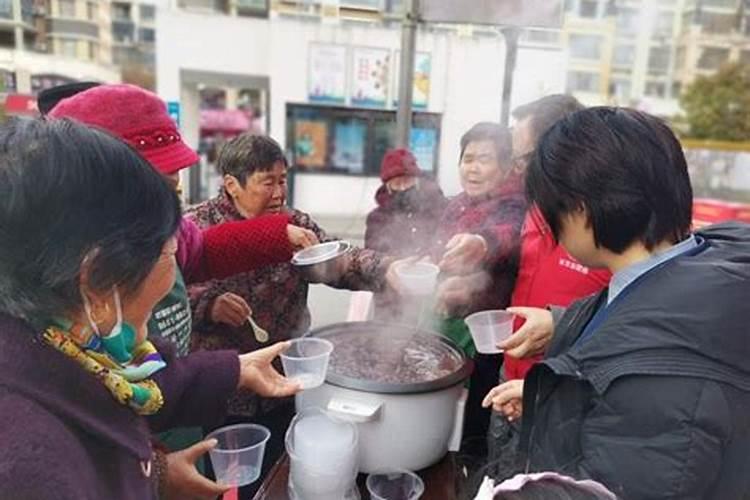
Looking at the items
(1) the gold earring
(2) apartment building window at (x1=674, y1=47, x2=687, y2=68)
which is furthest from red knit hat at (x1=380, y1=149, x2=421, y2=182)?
(2) apartment building window at (x1=674, y1=47, x2=687, y2=68)

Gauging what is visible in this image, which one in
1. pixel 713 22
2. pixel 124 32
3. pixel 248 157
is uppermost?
pixel 713 22

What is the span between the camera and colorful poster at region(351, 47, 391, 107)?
9141 mm

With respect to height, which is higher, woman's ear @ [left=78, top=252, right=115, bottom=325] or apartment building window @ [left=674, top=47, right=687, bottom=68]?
apartment building window @ [left=674, top=47, right=687, bottom=68]

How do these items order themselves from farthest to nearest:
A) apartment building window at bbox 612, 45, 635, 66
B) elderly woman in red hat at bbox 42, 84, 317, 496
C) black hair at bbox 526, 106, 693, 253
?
apartment building window at bbox 612, 45, 635, 66 < elderly woman in red hat at bbox 42, 84, 317, 496 < black hair at bbox 526, 106, 693, 253

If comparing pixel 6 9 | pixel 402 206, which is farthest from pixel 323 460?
pixel 402 206

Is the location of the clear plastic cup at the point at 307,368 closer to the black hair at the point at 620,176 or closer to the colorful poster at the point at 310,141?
the black hair at the point at 620,176

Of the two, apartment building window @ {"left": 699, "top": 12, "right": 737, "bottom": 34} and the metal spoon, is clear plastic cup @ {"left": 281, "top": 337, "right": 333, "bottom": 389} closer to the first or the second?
the metal spoon

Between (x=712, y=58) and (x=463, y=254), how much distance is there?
23562 mm

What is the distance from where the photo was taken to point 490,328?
1587 millimetres

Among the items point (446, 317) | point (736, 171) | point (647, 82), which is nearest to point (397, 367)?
point (446, 317)

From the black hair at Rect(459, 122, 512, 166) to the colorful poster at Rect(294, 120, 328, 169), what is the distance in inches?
334

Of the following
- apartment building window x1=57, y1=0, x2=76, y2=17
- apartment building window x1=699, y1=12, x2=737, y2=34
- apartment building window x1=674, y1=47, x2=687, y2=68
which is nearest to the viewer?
apartment building window x1=57, y1=0, x2=76, y2=17

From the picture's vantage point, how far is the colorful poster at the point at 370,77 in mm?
9141

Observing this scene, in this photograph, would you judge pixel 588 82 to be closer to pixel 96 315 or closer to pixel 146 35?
pixel 146 35
